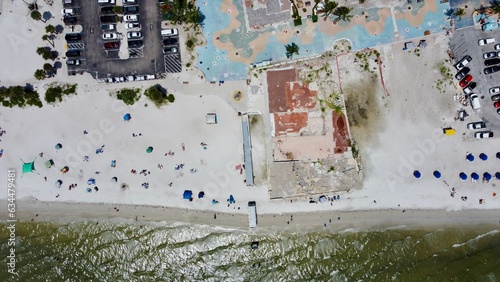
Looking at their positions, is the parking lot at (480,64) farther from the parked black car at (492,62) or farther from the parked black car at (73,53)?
the parked black car at (73,53)

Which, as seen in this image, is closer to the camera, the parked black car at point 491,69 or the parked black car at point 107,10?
the parked black car at point 491,69

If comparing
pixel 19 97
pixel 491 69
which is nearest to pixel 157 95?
pixel 19 97

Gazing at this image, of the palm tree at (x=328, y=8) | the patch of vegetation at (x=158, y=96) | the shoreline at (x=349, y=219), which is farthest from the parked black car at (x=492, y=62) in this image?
the patch of vegetation at (x=158, y=96)

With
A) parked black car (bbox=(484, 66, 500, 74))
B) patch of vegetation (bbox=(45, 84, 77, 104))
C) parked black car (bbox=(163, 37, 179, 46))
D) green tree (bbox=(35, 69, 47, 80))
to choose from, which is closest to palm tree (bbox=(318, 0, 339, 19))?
parked black car (bbox=(163, 37, 179, 46))

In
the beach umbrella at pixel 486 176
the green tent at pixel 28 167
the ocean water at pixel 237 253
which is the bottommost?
the ocean water at pixel 237 253

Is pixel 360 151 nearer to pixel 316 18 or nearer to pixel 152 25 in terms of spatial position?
pixel 316 18

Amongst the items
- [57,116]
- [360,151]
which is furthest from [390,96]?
[57,116]

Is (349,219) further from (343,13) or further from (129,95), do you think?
(129,95)
